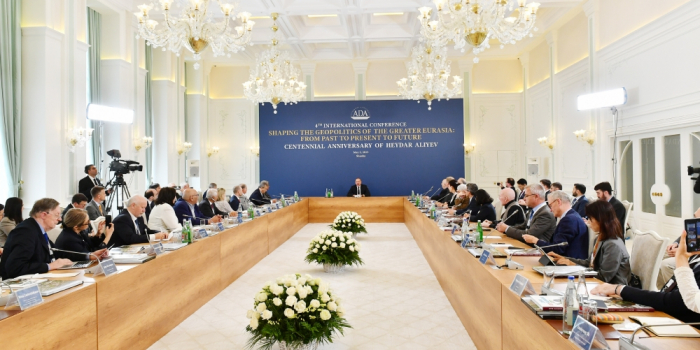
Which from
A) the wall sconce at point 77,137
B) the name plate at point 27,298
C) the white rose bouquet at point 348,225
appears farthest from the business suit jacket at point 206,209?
the name plate at point 27,298

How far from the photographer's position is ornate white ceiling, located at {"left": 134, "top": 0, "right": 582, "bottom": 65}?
8.77 metres

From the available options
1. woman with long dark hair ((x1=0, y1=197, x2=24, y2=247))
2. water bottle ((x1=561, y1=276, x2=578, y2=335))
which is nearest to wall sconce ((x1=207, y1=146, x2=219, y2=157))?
woman with long dark hair ((x1=0, y1=197, x2=24, y2=247))

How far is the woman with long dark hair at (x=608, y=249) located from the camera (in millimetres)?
2629

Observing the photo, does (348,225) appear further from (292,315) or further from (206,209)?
(292,315)

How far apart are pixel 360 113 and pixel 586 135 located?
19.8 feet

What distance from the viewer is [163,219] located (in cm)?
526

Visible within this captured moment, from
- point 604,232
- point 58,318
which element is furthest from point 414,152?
point 58,318

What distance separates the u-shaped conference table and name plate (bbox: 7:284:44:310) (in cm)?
3

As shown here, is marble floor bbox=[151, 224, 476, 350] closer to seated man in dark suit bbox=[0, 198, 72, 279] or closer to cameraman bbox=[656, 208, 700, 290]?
seated man in dark suit bbox=[0, 198, 72, 279]

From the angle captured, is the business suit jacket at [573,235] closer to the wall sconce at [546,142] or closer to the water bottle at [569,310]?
the water bottle at [569,310]

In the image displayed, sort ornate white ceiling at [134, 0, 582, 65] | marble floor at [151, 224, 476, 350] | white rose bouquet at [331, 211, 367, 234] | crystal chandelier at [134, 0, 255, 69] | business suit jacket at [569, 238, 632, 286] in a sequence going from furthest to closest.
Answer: ornate white ceiling at [134, 0, 582, 65]
white rose bouquet at [331, 211, 367, 234]
crystal chandelier at [134, 0, 255, 69]
marble floor at [151, 224, 476, 350]
business suit jacket at [569, 238, 632, 286]

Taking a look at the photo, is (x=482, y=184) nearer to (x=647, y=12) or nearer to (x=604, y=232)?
(x=647, y=12)

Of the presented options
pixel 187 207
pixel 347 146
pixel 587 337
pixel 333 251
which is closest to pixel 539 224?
pixel 333 251

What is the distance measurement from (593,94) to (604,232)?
615cm
